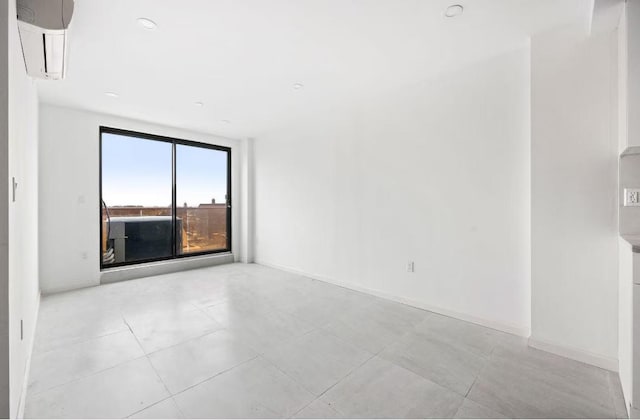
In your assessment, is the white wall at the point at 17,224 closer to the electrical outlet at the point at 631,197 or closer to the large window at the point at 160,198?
the large window at the point at 160,198

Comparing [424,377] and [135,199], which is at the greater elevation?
[135,199]

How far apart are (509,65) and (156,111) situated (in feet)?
14.4

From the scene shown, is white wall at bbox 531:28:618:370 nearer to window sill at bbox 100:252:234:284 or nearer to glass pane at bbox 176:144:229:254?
window sill at bbox 100:252:234:284

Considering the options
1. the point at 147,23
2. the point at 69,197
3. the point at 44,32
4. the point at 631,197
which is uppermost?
the point at 147,23

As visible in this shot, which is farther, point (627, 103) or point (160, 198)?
point (160, 198)

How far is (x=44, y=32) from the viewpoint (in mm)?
1706

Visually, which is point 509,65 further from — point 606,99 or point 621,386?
point 621,386

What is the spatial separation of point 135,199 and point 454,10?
16.7 ft

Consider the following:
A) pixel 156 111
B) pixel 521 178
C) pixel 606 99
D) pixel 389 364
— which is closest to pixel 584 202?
pixel 521 178

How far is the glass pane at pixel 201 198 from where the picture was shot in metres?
5.05

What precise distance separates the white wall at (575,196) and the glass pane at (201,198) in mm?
5123

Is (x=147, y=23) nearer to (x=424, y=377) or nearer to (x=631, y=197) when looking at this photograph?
(x=424, y=377)

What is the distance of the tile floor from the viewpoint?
1.56 m
